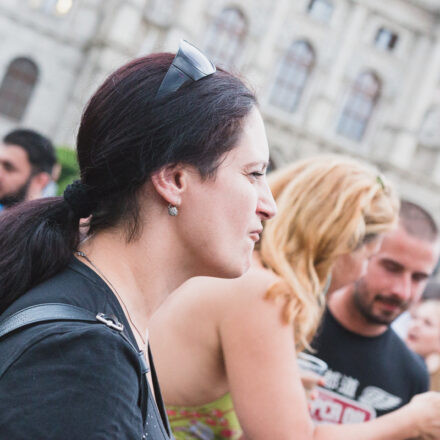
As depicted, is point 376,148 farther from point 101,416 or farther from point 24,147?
point 101,416

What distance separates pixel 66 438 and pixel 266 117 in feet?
74.1

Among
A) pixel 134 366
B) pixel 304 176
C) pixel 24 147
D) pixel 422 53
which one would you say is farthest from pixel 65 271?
pixel 422 53

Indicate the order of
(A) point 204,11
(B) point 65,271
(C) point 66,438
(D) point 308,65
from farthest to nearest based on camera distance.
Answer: (D) point 308,65 → (A) point 204,11 → (B) point 65,271 → (C) point 66,438

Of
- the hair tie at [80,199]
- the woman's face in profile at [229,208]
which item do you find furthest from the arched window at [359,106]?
the hair tie at [80,199]

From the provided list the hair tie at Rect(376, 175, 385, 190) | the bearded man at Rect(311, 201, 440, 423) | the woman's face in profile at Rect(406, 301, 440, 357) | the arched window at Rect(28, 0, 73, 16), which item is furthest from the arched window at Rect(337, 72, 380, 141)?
the hair tie at Rect(376, 175, 385, 190)

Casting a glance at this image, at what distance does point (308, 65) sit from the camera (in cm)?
2423

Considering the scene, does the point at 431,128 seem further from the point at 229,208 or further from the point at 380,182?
the point at 229,208

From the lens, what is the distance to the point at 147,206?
1.26m

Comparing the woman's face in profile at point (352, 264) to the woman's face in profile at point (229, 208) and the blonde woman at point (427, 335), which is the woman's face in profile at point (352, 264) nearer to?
the woman's face in profile at point (229, 208)

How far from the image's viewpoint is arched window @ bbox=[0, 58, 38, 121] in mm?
21016

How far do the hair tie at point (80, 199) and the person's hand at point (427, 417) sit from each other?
3.94 ft

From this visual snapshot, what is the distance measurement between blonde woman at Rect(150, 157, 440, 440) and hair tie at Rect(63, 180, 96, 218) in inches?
23.3

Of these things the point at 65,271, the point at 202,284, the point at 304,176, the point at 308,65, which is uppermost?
the point at 308,65

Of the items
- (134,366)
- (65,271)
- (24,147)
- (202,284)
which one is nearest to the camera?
(134,366)
